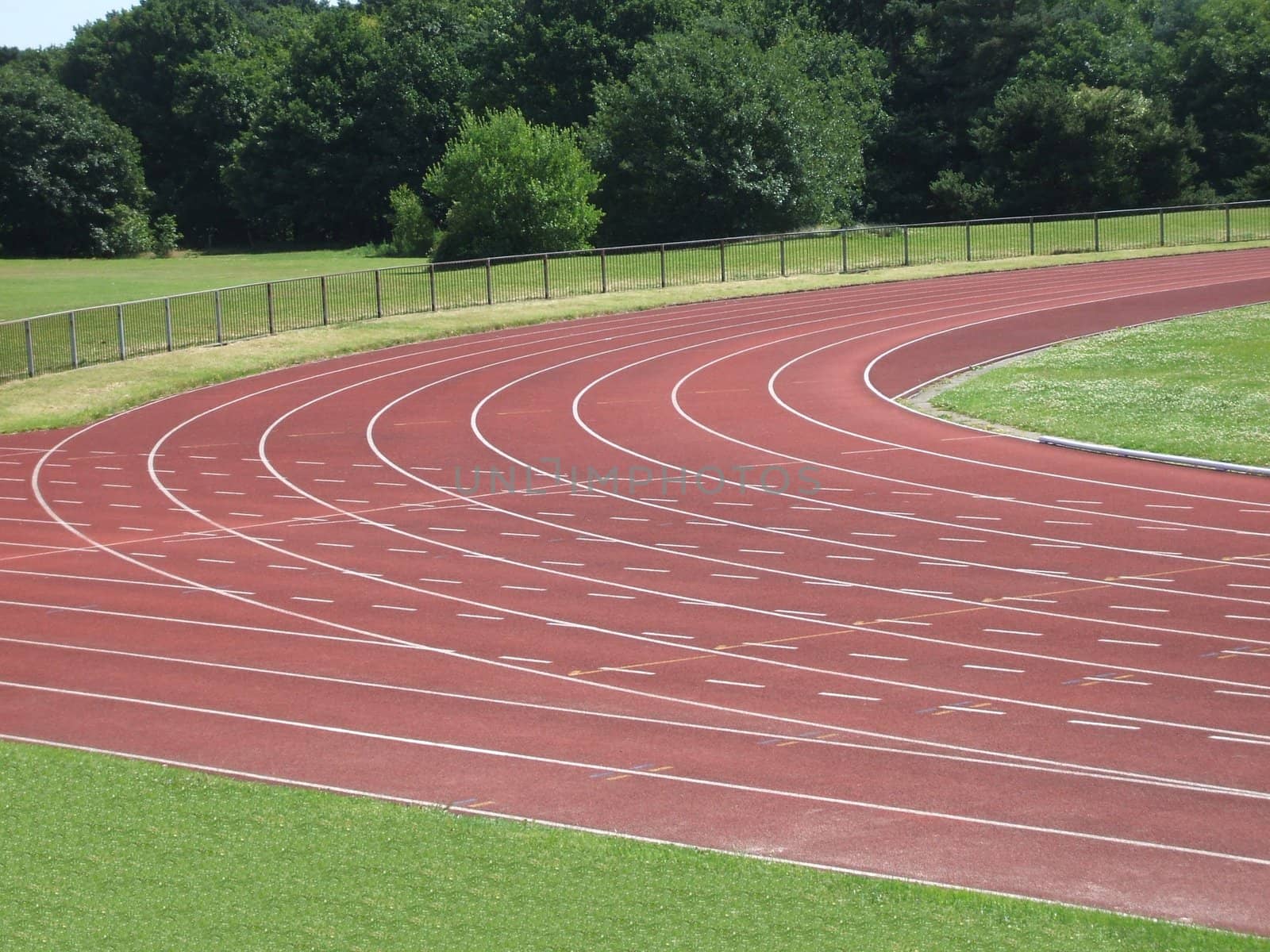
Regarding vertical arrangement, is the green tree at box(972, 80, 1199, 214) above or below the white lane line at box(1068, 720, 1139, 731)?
above

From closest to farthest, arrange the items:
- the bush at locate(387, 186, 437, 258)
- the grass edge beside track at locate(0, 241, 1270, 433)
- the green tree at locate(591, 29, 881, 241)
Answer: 1. the grass edge beside track at locate(0, 241, 1270, 433)
2. the green tree at locate(591, 29, 881, 241)
3. the bush at locate(387, 186, 437, 258)

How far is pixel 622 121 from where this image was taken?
5744 centimetres

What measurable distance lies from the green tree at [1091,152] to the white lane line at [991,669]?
54043mm

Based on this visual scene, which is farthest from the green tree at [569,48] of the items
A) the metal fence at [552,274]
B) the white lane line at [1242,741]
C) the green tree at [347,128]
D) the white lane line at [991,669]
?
the white lane line at [1242,741]

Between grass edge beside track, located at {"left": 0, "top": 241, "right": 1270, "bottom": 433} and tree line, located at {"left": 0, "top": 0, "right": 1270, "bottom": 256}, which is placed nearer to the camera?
grass edge beside track, located at {"left": 0, "top": 241, "right": 1270, "bottom": 433}

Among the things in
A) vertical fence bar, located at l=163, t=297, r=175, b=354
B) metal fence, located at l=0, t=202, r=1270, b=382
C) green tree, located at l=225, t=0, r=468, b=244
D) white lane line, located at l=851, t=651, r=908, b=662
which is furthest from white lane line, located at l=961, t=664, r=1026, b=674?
green tree, located at l=225, t=0, r=468, b=244

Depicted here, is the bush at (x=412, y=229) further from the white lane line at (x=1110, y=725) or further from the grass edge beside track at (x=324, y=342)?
the white lane line at (x=1110, y=725)

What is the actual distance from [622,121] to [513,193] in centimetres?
855

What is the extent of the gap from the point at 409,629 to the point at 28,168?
6443cm

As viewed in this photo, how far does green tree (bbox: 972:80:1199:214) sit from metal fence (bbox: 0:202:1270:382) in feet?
37.4

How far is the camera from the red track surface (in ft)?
28.2

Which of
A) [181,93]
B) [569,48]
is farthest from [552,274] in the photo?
[181,93]

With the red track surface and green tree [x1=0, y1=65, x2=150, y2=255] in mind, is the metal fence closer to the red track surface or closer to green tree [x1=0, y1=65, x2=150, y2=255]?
the red track surface

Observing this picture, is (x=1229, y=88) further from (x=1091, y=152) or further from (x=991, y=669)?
(x=991, y=669)
